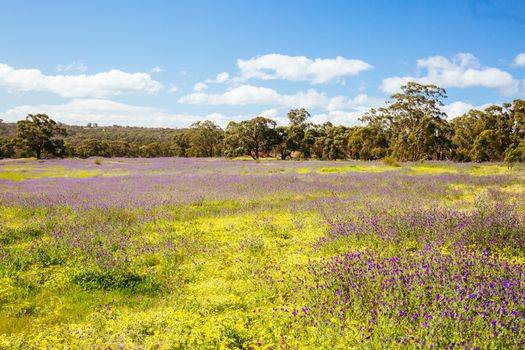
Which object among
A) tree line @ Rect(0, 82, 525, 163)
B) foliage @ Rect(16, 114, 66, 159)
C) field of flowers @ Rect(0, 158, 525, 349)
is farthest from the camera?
foliage @ Rect(16, 114, 66, 159)

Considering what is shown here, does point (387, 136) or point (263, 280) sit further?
point (387, 136)

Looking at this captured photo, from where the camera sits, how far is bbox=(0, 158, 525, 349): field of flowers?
3576 mm

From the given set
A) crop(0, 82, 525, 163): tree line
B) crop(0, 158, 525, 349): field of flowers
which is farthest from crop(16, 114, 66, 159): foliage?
crop(0, 158, 525, 349): field of flowers

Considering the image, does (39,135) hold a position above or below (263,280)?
above

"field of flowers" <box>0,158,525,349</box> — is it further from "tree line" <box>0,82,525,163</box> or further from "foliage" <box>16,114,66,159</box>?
"foliage" <box>16,114,66,159</box>

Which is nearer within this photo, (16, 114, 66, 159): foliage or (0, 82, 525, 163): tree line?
(0, 82, 525, 163): tree line

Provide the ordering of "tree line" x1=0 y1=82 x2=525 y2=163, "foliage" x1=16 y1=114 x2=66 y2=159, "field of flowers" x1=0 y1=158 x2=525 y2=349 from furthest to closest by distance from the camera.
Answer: "foliage" x1=16 y1=114 x2=66 y2=159
"tree line" x1=0 y1=82 x2=525 y2=163
"field of flowers" x1=0 y1=158 x2=525 y2=349

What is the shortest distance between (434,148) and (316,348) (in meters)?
56.8

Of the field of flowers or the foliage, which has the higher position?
the foliage

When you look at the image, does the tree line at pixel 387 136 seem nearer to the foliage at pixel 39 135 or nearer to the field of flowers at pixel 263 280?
the foliage at pixel 39 135

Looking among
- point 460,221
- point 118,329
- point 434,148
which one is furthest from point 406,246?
point 434,148

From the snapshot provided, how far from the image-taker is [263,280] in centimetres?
534

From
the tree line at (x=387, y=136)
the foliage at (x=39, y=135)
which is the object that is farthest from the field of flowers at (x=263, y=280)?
the foliage at (x=39, y=135)

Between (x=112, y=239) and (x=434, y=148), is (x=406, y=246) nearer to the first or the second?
(x=112, y=239)
